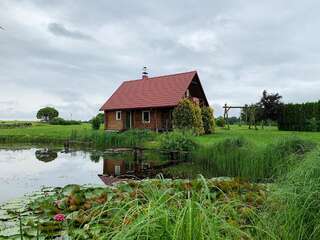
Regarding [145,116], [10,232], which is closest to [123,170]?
[10,232]

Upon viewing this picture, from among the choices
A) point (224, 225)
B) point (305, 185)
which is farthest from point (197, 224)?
point (305, 185)

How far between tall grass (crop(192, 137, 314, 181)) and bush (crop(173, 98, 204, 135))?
30.4ft

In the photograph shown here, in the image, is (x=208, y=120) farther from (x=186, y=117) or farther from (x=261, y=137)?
(x=261, y=137)

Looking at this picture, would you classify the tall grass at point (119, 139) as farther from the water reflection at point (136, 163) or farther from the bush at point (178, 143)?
the bush at point (178, 143)

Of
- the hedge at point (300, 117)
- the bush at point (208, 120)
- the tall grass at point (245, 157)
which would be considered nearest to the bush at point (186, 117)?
the bush at point (208, 120)

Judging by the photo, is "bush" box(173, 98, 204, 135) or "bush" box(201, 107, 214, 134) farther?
"bush" box(201, 107, 214, 134)

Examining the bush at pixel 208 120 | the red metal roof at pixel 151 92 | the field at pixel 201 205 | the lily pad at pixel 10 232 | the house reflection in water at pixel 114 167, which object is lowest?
the house reflection in water at pixel 114 167

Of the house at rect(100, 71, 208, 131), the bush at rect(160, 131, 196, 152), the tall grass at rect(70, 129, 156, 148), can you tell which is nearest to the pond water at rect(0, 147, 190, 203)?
the bush at rect(160, 131, 196, 152)

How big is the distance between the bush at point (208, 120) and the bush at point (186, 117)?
2342 mm

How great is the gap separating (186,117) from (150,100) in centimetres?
466

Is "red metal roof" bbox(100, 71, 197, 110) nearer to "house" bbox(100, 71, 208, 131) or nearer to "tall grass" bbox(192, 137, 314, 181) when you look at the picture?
"house" bbox(100, 71, 208, 131)

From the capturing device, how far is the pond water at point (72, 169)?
34.3 feet

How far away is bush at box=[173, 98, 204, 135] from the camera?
76.9 feet

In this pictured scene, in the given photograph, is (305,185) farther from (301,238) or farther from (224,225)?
(224,225)
